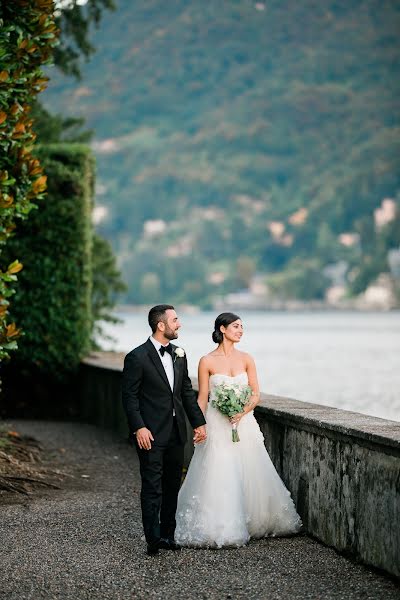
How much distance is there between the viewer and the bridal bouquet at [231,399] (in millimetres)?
7527

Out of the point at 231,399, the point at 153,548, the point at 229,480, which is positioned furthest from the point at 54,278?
the point at 153,548

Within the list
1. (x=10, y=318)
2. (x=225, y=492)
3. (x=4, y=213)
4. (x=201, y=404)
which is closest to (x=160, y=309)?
(x=201, y=404)

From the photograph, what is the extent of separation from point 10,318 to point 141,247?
148m

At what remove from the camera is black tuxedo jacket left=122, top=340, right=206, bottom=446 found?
7.02 metres

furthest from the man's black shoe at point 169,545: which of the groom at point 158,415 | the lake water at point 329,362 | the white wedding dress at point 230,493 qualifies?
the lake water at point 329,362

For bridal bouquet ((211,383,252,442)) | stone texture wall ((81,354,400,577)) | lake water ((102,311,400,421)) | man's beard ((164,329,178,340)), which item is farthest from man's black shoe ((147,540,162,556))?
lake water ((102,311,400,421))

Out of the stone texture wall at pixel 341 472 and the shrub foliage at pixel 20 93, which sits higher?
the shrub foliage at pixel 20 93

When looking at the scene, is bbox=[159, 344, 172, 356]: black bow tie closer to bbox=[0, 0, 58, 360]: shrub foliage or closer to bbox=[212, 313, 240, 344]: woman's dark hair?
bbox=[212, 313, 240, 344]: woman's dark hair

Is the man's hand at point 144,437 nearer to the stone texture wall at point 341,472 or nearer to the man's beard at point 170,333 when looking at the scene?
the man's beard at point 170,333

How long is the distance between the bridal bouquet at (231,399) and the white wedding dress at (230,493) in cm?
6

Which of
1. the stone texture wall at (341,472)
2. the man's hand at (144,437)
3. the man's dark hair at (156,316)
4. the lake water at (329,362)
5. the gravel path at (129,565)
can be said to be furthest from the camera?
the lake water at (329,362)

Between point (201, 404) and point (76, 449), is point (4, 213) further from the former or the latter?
point (76, 449)

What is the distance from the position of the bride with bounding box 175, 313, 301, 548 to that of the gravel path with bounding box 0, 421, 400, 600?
14cm

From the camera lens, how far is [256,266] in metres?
164
